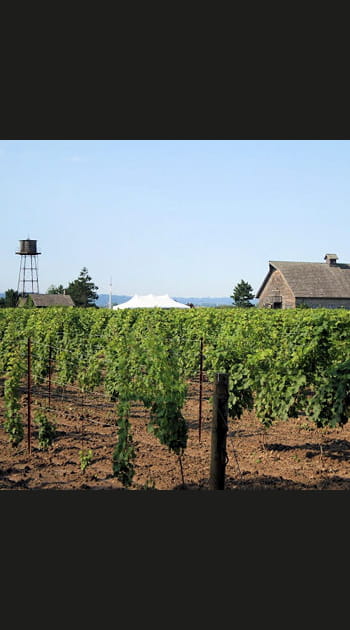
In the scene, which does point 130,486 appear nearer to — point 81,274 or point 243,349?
point 243,349

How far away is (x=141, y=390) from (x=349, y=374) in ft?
9.38

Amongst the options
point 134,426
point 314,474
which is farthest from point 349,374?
point 134,426

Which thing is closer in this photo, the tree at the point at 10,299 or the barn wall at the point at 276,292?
the barn wall at the point at 276,292

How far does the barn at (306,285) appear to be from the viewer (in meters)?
46.2

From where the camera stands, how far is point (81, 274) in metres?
65.8

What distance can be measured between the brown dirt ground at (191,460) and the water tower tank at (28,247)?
49.8m

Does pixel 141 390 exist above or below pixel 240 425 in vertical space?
above

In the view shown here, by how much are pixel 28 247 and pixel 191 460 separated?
53.3m

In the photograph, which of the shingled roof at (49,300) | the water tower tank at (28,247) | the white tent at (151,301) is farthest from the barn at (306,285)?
the water tower tank at (28,247)

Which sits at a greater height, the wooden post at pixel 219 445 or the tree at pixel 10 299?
the tree at pixel 10 299

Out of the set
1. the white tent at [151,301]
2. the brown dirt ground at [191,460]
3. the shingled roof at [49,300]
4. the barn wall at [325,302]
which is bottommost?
the brown dirt ground at [191,460]

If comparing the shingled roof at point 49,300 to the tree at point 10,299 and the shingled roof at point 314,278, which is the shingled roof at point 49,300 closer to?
the tree at point 10,299

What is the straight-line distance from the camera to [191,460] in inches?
316

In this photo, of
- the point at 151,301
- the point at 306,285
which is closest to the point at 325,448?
the point at 151,301
